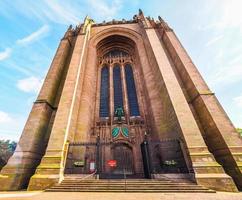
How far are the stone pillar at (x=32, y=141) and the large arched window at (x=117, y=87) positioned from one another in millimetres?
5793

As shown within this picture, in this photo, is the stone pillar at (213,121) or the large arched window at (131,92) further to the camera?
the large arched window at (131,92)

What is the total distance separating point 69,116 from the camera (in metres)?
9.30

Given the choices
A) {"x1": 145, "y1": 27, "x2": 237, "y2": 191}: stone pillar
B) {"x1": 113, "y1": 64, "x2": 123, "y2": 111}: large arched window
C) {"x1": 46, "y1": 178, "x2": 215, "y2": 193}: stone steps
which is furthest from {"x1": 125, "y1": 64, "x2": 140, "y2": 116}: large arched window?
{"x1": 46, "y1": 178, "x2": 215, "y2": 193}: stone steps

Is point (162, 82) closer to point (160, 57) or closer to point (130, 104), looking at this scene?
point (160, 57)

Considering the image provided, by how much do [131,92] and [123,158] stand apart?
268 inches

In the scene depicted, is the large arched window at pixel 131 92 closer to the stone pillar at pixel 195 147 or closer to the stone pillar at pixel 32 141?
the stone pillar at pixel 195 147

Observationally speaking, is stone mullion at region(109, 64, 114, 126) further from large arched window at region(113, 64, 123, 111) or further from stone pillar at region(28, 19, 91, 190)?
stone pillar at region(28, 19, 91, 190)

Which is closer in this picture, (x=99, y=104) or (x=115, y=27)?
(x=99, y=104)

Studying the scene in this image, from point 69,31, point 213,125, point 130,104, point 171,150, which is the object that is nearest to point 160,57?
point 130,104

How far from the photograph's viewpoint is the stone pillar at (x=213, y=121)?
296 inches

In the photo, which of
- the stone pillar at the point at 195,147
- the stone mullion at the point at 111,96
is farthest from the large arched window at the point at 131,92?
the stone pillar at the point at 195,147

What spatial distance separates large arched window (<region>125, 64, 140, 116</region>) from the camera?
14.0m

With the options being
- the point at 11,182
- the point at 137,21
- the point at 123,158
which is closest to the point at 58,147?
the point at 11,182

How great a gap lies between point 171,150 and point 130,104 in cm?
616
